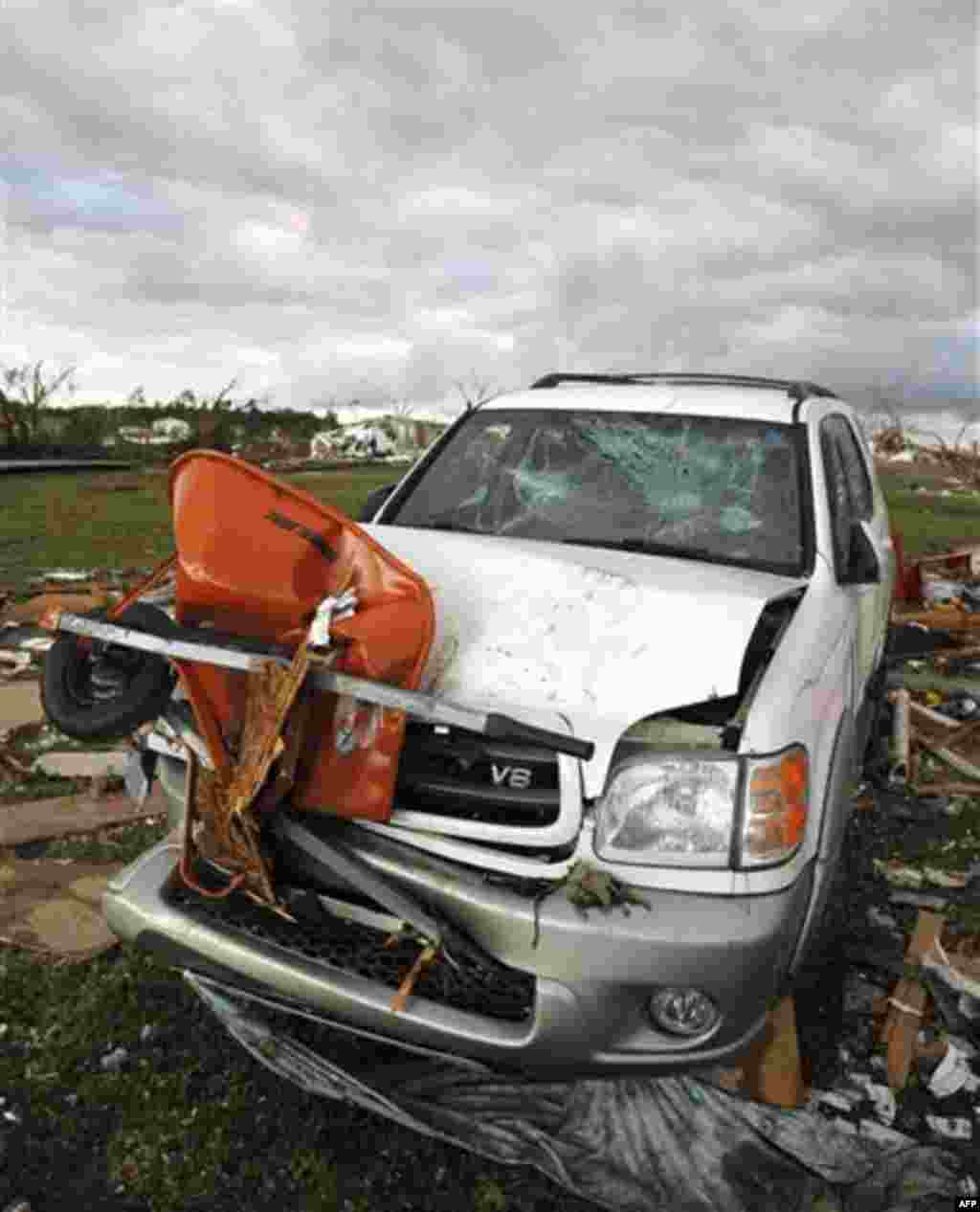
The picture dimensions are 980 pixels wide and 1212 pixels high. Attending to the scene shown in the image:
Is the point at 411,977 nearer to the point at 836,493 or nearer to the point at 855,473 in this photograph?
the point at 836,493

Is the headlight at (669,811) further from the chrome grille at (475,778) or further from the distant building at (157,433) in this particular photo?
the distant building at (157,433)

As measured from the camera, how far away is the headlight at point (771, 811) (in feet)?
7.86

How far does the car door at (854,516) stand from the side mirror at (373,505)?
1731 millimetres

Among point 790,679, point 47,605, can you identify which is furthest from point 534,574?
point 47,605

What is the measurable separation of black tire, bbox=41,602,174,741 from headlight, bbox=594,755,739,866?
4.25 feet

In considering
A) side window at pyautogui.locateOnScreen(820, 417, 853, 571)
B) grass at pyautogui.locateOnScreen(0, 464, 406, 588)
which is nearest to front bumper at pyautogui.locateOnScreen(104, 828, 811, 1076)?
side window at pyautogui.locateOnScreen(820, 417, 853, 571)

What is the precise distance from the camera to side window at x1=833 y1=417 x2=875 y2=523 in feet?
14.9

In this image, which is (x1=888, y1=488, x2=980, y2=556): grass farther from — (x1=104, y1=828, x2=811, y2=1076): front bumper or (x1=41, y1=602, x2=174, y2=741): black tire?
(x1=41, y1=602, x2=174, y2=741): black tire

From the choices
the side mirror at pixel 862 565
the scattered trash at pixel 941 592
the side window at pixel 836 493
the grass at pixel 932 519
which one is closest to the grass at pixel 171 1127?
the side mirror at pixel 862 565

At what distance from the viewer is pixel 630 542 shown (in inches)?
139

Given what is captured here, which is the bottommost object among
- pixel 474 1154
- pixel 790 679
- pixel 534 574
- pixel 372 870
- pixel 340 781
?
pixel 474 1154

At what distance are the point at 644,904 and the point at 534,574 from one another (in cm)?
103

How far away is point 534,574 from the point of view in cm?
297

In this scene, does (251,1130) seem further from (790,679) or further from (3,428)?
(3,428)
